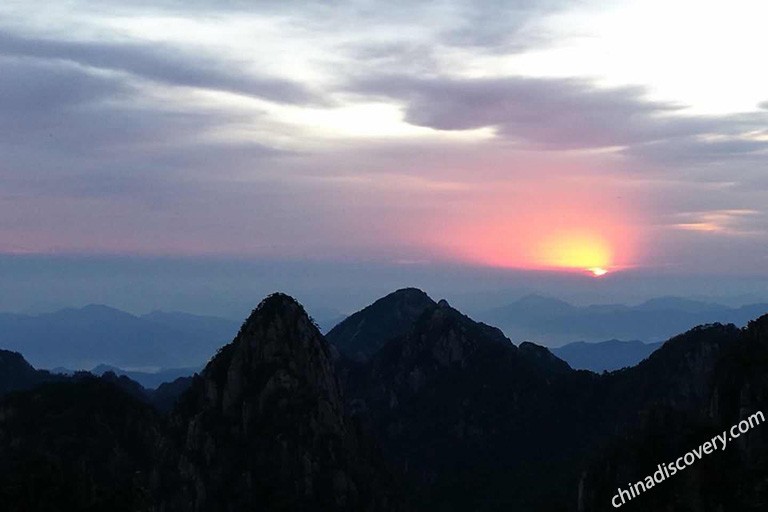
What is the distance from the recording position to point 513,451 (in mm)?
184000

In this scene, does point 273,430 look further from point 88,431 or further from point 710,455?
point 710,455

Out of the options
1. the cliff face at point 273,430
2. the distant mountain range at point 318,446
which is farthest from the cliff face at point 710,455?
the cliff face at point 273,430

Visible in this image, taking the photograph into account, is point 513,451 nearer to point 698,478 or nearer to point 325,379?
point 325,379

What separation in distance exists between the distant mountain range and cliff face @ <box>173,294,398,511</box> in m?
0.21

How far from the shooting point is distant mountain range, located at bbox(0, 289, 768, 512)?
3228 inches

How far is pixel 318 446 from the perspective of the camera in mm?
124875

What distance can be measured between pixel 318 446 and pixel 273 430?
23.0 feet

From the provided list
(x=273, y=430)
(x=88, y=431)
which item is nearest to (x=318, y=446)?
(x=273, y=430)

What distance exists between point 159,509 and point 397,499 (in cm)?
3624

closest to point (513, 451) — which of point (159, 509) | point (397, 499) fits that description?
point (397, 499)

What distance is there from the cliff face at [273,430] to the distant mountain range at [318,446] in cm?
21

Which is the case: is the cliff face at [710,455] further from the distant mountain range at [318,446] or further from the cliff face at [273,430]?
the cliff face at [273,430]

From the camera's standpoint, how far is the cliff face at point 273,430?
121438 mm

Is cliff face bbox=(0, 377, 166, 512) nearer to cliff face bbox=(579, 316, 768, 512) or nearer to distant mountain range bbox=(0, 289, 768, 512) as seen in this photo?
distant mountain range bbox=(0, 289, 768, 512)
